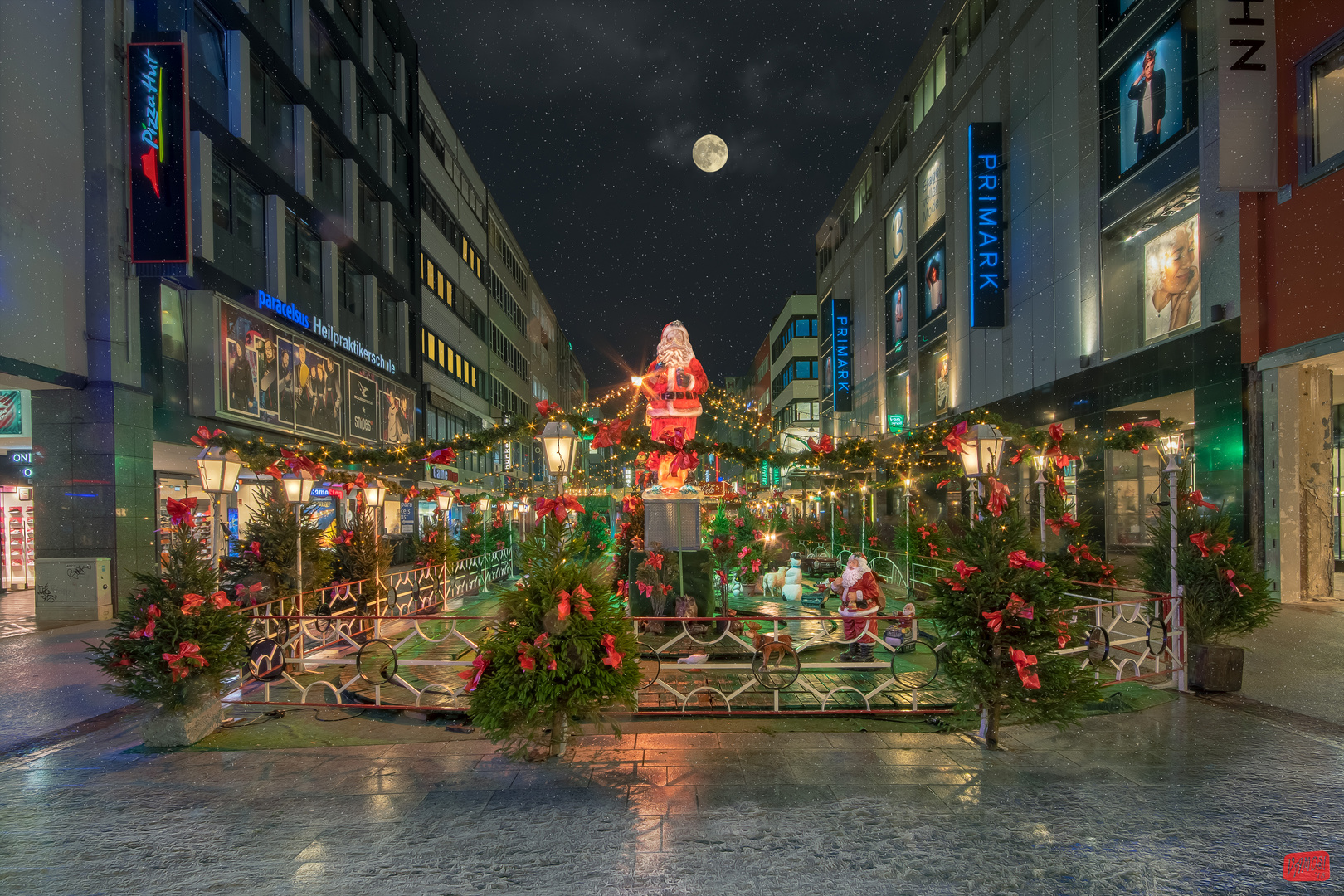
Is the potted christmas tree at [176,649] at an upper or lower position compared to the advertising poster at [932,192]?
lower

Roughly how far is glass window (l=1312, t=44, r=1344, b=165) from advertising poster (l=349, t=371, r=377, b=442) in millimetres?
29271

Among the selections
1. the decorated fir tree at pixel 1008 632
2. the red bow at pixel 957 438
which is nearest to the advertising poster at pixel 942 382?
the red bow at pixel 957 438

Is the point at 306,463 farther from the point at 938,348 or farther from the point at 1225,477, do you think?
the point at 938,348

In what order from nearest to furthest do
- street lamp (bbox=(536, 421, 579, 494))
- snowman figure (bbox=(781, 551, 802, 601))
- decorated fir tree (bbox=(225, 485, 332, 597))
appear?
1. street lamp (bbox=(536, 421, 579, 494))
2. decorated fir tree (bbox=(225, 485, 332, 597))
3. snowman figure (bbox=(781, 551, 802, 601))

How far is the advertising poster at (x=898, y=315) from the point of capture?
120 ft

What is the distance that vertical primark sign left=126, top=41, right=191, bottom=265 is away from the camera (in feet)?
54.4

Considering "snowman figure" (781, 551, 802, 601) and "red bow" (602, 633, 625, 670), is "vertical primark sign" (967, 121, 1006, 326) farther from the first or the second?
"red bow" (602, 633, 625, 670)

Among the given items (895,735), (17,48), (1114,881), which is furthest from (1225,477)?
(17,48)

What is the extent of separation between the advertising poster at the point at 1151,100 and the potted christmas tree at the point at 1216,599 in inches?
508

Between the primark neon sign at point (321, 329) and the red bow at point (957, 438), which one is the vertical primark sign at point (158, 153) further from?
the red bow at point (957, 438)

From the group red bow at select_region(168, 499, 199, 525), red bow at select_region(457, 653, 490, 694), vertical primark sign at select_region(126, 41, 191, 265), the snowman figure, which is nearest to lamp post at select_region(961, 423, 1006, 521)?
red bow at select_region(457, 653, 490, 694)

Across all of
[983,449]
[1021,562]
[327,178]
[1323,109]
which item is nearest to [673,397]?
[983,449]

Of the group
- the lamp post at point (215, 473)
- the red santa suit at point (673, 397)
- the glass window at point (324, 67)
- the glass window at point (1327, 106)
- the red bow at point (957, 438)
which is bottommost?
the lamp post at point (215, 473)

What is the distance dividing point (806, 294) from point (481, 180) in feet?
95.3
